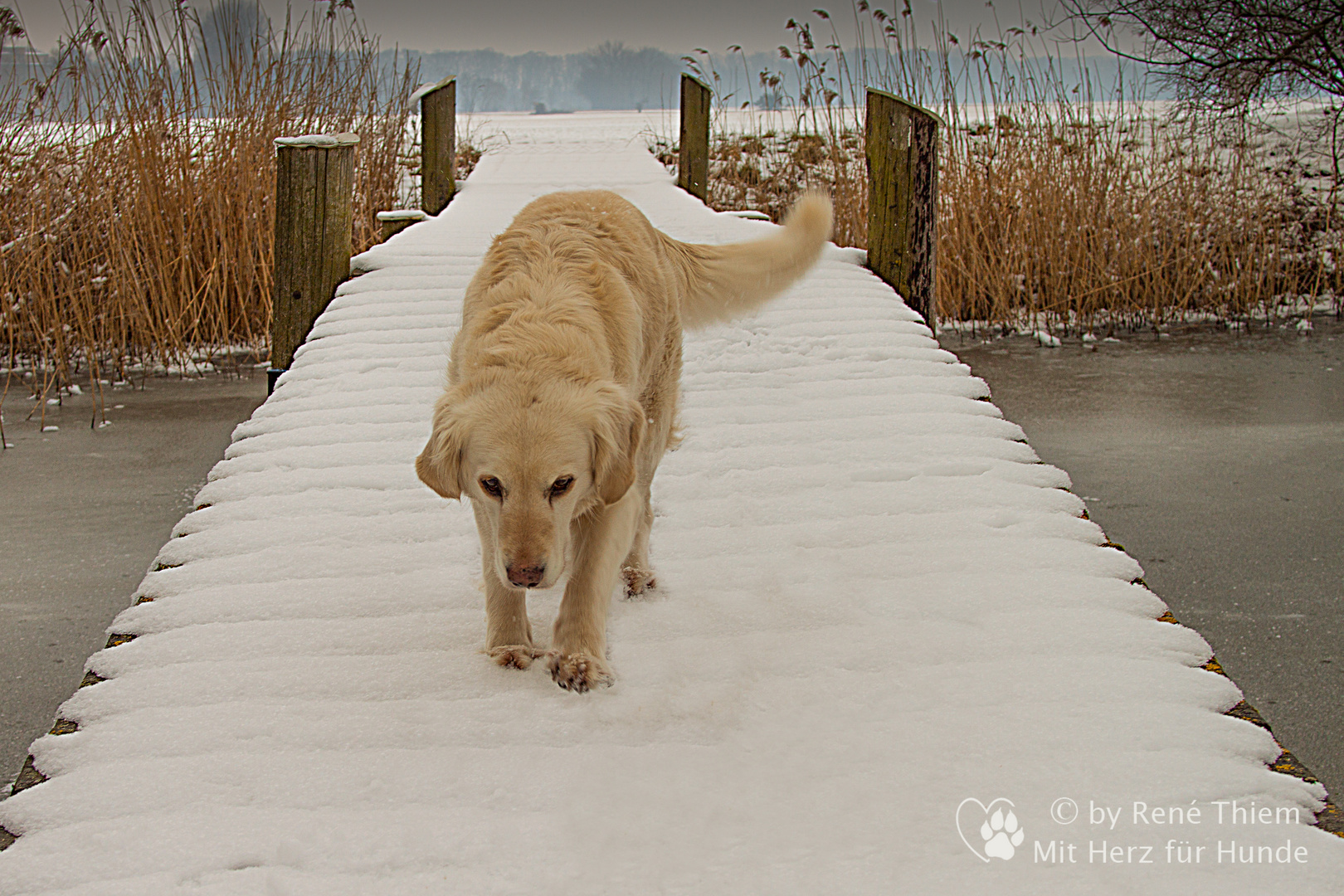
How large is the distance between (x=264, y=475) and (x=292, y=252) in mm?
1538

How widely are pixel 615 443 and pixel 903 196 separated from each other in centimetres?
296

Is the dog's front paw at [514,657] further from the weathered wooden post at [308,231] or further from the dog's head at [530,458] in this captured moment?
the weathered wooden post at [308,231]

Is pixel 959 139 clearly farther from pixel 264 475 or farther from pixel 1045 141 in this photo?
pixel 264 475

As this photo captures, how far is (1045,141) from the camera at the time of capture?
23.1 feet

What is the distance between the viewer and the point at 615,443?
77.9 inches

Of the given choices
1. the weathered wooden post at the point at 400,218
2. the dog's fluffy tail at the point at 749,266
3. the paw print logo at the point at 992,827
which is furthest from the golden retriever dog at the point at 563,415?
the weathered wooden post at the point at 400,218

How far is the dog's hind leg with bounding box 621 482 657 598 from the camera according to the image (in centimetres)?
253

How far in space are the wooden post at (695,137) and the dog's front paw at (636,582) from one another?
A: 583 cm

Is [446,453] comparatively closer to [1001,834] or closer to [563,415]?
[563,415]

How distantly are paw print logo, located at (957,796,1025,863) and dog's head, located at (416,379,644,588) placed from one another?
0.83 metres

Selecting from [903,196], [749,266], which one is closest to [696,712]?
[749,266]

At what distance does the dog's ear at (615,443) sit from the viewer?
195 cm

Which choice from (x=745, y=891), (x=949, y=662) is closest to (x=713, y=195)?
(x=949, y=662)

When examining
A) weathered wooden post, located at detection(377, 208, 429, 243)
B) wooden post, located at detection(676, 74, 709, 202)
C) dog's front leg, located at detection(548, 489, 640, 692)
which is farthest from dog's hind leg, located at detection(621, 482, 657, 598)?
wooden post, located at detection(676, 74, 709, 202)
